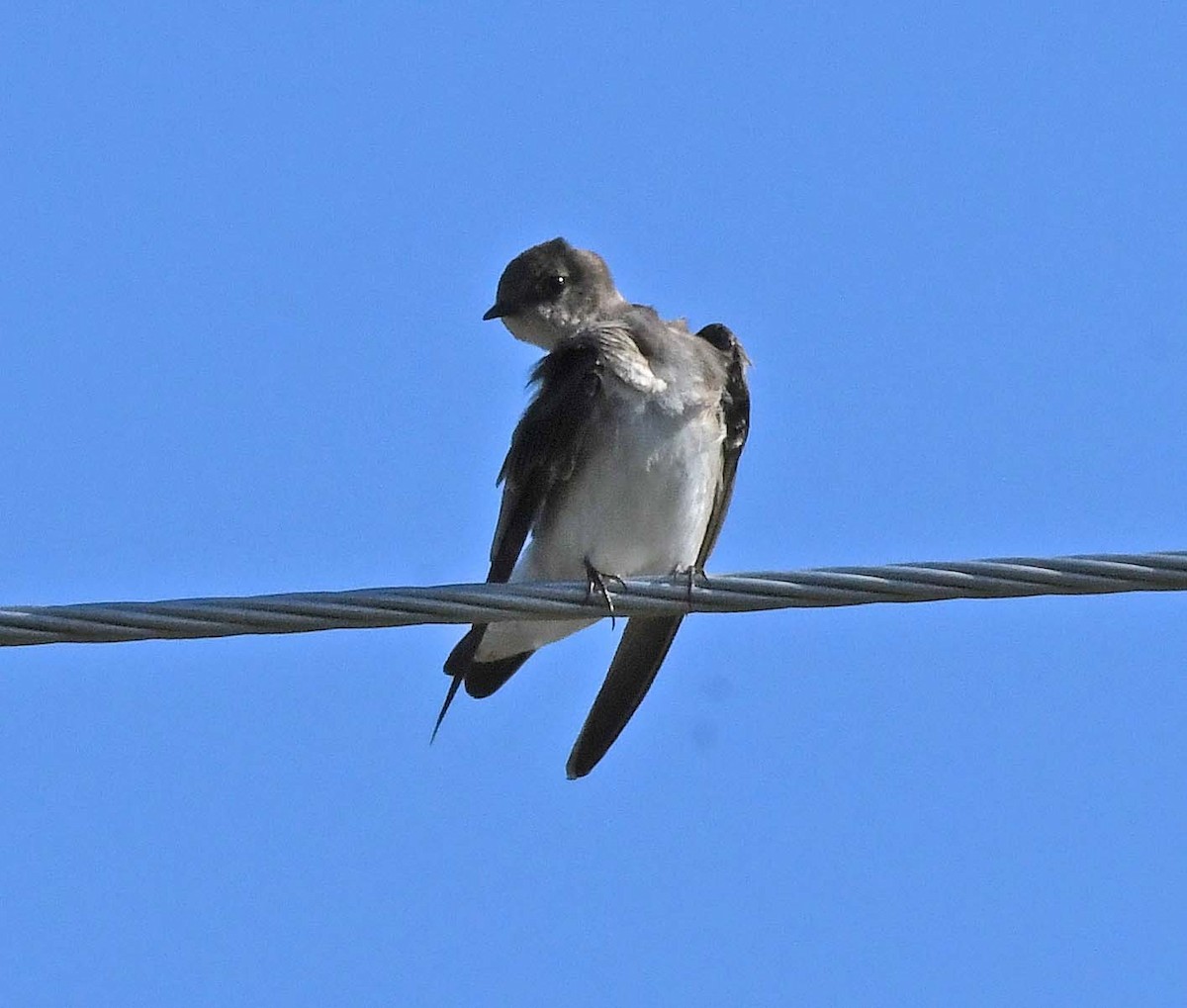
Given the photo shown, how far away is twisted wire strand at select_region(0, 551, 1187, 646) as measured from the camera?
4887mm

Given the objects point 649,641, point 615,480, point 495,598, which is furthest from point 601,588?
point 649,641

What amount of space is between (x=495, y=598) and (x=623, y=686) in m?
2.45

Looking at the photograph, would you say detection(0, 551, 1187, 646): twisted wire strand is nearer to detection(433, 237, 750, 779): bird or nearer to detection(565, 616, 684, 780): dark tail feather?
detection(433, 237, 750, 779): bird

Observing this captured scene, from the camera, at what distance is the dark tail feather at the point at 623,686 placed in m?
7.48

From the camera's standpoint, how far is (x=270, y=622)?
196 inches

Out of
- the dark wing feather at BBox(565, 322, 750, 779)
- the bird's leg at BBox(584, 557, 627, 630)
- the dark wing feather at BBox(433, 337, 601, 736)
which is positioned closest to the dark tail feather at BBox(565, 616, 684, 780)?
the dark wing feather at BBox(565, 322, 750, 779)

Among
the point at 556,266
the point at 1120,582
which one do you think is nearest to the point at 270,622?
the point at 1120,582

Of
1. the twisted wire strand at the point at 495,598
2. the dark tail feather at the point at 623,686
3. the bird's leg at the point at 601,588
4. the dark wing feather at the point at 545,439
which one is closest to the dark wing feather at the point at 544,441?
the dark wing feather at the point at 545,439

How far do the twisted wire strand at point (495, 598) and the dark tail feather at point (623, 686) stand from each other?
2231 millimetres

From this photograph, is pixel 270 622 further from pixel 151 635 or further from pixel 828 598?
pixel 828 598

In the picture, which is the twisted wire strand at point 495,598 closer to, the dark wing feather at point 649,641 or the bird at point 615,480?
the bird at point 615,480

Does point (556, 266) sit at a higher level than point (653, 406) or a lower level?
higher

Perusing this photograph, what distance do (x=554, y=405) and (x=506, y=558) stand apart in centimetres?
55

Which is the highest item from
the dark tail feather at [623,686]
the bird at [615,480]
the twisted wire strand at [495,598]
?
the bird at [615,480]
